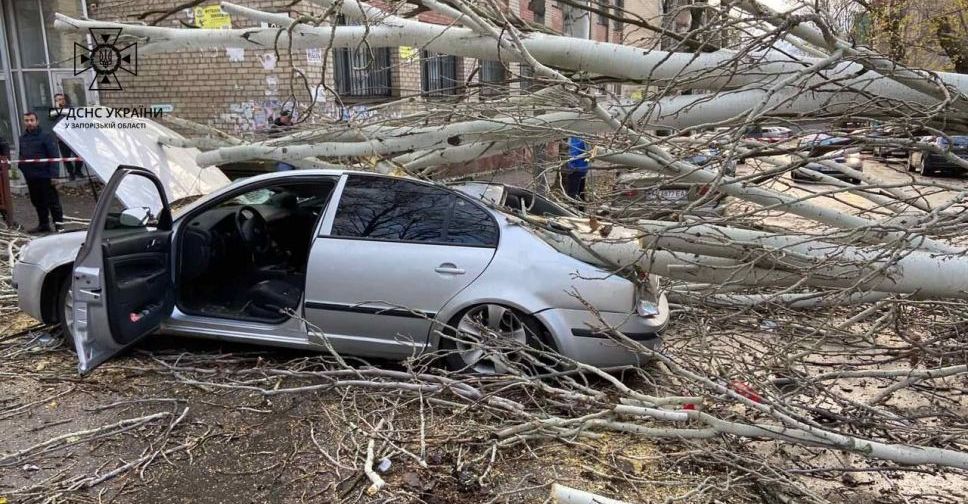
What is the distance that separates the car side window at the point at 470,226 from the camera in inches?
163

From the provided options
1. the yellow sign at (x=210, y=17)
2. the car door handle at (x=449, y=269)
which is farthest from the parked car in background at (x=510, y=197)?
the yellow sign at (x=210, y=17)

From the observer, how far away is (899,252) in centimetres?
295

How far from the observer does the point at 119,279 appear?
13.2ft

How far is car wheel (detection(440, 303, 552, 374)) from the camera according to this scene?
3.93m

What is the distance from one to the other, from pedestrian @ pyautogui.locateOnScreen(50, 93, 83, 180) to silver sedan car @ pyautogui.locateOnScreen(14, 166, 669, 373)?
6.93m

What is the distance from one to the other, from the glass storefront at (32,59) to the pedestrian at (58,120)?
2.24 feet

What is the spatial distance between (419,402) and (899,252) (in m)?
2.59

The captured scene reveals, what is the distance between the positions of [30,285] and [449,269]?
2943 millimetres

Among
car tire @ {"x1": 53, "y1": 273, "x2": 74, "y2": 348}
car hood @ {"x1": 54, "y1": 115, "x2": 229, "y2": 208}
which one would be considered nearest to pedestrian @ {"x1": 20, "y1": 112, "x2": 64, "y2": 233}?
car hood @ {"x1": 54, "y1": 115, "x2": 229, "y2": 208}

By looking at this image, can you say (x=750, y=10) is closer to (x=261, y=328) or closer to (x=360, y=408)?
(x=360, y=408)

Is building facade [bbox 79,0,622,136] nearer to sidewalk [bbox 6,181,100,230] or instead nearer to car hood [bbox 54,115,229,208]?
sidewalk [bbox 6,181,100,230]

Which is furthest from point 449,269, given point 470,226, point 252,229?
point 252,229

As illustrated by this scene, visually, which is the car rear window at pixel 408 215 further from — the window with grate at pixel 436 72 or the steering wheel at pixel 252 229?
the window with grate at pixel 436 72

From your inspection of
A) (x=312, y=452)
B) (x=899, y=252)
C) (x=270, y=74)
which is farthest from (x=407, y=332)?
(x=270, y=74)
